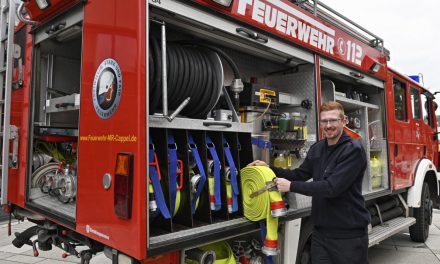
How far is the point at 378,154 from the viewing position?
15.9 feet

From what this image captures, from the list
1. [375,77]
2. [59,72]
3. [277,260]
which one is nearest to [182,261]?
[277,260]

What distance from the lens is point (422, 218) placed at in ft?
18.3

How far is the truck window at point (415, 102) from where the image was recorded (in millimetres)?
5637

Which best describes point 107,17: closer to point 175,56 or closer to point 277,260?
point 175,56

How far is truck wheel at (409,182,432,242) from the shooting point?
5566 mm

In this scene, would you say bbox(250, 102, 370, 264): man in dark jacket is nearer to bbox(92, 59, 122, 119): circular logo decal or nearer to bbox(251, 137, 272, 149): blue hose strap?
bbox(251, 137, 272, 149): blue hose strap

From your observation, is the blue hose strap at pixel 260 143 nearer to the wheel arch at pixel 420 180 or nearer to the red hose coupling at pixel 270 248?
the red hose coupling at pixel 270 248

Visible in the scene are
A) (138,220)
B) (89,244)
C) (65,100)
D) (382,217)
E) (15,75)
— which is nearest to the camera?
(138,220)

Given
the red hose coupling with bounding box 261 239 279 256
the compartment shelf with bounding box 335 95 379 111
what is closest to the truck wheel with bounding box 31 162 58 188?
the red hose coupling with bounding box 261 239 279 256

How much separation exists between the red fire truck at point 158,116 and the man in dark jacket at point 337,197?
320 mm

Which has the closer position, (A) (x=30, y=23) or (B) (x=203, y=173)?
(B) (x=203, y=173)

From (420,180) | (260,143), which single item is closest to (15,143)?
(260,143)

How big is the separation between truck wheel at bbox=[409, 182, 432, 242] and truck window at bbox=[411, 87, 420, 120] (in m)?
1.13

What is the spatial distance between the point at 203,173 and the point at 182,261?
56 centimetres
